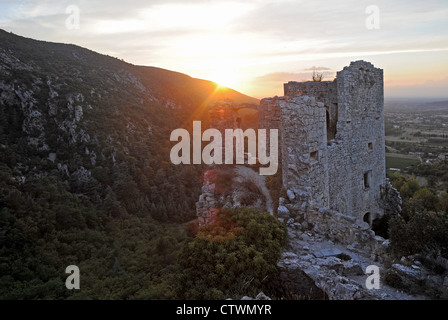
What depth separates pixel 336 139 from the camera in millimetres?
11633

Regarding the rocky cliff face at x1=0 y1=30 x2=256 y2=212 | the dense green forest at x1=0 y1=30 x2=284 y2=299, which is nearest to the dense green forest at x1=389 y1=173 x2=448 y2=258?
the dense green forest at x1=0 y1=30 x2=284 y2=299

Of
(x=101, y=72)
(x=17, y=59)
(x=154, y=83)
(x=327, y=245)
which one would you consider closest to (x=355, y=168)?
(x=327, y=245)

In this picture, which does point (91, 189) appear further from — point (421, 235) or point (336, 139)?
point (421, 235)

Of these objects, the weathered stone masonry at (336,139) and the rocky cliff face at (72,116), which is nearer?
the weathered stone masonry at (336,139)

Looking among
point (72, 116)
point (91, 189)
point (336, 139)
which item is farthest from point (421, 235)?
point (72, 116)

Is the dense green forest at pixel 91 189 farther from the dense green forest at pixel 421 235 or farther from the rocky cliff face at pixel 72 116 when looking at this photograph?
the dense green forest at pixel 421 235

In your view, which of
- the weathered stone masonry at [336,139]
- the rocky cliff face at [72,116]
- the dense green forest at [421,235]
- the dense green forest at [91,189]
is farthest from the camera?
the rocky cliff face at [72,116]

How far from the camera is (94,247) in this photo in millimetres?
27281

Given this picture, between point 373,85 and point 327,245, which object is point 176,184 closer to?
point 373,85

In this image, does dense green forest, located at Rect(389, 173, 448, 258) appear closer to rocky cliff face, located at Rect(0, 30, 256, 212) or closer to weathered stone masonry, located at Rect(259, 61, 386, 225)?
weathered stone masonry, located at Rect(259, 61, 386, 225)

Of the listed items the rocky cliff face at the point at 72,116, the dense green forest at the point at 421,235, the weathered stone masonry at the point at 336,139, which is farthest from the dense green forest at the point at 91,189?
the weathered stone masonry at the point at 336,139

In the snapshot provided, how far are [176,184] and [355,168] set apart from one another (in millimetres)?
32562

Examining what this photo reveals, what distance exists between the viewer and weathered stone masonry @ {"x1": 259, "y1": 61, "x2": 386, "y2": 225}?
30.0ft

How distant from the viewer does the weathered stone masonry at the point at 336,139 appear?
360 inches
